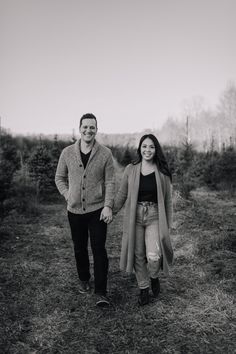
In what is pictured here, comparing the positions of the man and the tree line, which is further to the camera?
the tree line

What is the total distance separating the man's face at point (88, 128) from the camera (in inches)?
160

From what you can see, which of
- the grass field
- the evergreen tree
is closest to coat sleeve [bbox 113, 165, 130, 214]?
the grass field

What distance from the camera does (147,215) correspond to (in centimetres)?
409

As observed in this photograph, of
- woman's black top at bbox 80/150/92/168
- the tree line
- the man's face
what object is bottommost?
the tree line

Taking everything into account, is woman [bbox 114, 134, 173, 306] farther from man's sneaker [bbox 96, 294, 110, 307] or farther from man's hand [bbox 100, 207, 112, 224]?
man's sneaker [bbox 96, 294, 110, 307]

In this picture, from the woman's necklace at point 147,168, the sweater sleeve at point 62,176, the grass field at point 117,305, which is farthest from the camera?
the sweater sleeve at point 62,176

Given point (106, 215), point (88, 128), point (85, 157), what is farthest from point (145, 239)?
point (88, 128)

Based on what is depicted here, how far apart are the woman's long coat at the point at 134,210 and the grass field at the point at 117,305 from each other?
55cm

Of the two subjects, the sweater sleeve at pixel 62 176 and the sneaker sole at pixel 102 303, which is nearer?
the sneaker sole at pixel 102 303

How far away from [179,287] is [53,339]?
6.27 feet

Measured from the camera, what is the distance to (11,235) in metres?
7.14

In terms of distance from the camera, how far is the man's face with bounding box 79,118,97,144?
13.3ft

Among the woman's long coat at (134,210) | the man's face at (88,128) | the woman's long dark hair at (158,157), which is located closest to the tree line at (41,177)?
the man's face at (88,128)

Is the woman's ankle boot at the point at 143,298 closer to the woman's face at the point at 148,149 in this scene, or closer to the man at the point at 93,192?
the man at the point at 93,192
